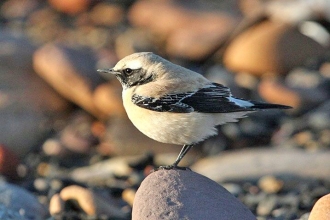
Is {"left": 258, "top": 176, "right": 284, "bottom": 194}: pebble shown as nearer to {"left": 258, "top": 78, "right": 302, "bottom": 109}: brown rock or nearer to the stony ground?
the stony ground

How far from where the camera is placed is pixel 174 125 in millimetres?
6523

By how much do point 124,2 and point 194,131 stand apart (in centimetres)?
1173

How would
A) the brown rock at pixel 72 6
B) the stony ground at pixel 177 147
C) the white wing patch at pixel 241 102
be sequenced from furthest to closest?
the brown rock at pixel 72 6 < the stony ground at pixel 177 147 < the white wing patch at pixel 241 102

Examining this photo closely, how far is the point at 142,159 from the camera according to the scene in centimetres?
1021

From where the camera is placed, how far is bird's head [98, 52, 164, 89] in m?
6.91

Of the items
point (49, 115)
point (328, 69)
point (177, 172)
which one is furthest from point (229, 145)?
point (177, 172)

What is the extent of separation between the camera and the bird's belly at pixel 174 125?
21.4ft

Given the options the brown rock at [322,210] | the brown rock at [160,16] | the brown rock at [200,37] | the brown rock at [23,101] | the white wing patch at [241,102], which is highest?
the white wing patch at [241,102]

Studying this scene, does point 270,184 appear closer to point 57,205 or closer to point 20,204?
point 57,205

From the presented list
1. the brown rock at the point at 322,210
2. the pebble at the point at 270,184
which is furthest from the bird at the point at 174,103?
the pebble at the point at 270,184

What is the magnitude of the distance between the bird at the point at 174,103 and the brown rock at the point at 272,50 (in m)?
6.12

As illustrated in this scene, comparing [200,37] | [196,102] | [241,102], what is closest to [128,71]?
[196,102]

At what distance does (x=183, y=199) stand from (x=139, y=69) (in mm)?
1495

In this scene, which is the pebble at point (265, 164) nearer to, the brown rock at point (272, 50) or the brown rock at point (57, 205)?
the brown rock at point (57, 205)
